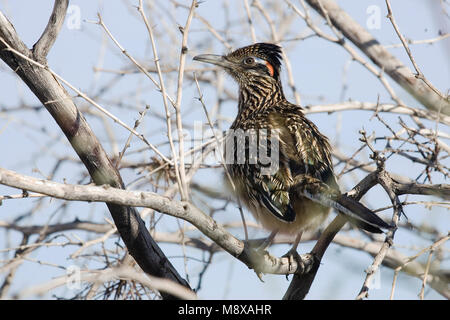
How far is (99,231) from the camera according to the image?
6332mm

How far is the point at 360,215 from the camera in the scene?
395 cm

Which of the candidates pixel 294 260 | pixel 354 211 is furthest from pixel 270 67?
pixel 354 211

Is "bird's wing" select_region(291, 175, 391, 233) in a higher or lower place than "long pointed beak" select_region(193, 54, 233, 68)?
lower

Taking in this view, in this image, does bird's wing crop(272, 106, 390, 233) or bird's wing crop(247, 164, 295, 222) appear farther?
bird's wing crop(247, 164, 295, 222)

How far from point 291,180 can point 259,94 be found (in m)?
1.62

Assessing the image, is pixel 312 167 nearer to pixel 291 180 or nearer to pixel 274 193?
pixel 291 180

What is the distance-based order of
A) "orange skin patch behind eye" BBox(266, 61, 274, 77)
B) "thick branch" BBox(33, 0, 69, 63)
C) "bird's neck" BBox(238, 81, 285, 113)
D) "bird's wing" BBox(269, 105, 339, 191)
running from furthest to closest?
"orange skin patch behind eye" BBox(266, 61, 274, 77), "bird's neck" BBox(238, 81, 285, 113), "bird's wing" BBox(269, 105, 339, 191), "thick branch" BBox(33, 0, 69, 63)

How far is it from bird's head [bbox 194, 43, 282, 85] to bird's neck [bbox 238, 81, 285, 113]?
1.5 inches

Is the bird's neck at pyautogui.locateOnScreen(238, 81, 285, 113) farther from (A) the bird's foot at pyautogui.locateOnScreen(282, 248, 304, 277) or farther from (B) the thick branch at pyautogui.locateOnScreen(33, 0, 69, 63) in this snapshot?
(B) the thick branch at pyautogui.locateOnScreen(33, 0, 69, 63)

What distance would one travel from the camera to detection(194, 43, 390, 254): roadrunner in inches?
171

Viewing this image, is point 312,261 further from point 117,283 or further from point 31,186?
point 31,186

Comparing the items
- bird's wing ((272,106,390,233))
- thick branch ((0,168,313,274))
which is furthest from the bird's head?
thick branch ((0,168,313,274))
